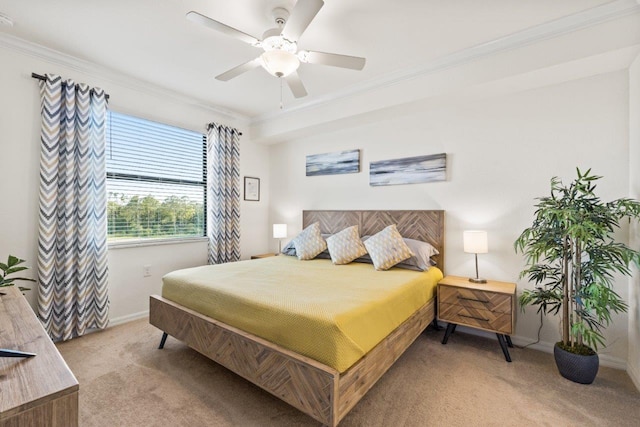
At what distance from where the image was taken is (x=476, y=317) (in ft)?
8.41

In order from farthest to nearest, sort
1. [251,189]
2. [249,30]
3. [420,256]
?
[251,189] < [420,256] < [249,30]

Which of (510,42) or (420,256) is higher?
(510,42)

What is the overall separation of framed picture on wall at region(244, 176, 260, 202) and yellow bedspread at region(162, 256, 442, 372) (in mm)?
1747

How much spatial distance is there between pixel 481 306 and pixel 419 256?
69 centimetres

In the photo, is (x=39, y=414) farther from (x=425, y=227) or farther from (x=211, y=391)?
(x=425, y=227)

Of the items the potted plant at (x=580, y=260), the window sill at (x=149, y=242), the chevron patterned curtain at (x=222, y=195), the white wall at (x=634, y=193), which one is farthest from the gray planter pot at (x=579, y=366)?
the window sill at (x=149, y=242)

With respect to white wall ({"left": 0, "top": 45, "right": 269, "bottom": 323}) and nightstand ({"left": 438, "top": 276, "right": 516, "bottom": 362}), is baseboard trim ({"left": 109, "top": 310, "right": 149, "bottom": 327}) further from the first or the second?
nightstand ({"left": 438, "top": 276, "right": 516, "bottom": 362})

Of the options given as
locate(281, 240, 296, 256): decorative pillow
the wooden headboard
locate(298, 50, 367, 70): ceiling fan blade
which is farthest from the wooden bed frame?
locate(298, 50, 367, 70): ceiling fan blade

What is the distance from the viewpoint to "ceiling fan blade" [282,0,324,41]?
5.29 feet

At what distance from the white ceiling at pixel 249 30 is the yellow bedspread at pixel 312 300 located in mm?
2034

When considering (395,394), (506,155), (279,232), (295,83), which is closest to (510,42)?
(506,155)

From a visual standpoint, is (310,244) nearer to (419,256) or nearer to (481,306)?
(419,256)

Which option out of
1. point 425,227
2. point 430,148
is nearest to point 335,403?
point 425,227

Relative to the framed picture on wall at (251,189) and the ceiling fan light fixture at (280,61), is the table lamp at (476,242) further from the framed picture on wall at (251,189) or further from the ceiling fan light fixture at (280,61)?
the framed picture on wall at (251,189)
